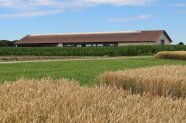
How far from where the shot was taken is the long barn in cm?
7050

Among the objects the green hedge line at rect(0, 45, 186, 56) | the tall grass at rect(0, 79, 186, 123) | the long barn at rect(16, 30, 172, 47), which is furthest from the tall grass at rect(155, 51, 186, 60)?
the tall grass at rect(0, 79, 186, 123)

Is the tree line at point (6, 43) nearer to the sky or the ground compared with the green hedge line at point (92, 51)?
nearer to the sky

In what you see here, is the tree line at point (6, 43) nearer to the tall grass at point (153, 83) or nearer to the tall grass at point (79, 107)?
the tall grass at point (153, 83)

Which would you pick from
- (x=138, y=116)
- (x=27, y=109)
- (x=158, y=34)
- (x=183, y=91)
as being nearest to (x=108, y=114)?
(x=138, y=116)

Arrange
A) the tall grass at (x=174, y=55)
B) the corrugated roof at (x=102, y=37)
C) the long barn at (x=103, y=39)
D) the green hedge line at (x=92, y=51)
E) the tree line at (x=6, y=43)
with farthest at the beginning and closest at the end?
1. the tree line at (x=6, y=43)
2. the corrugated roof at (x=102, y=37)
3. the long barn at (x=103, y=39)
4. the green hedge line at (x=92, y=51)
5. the tall grass at (x=174, y=55)

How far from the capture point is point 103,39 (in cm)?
7138

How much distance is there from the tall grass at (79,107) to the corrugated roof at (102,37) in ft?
210

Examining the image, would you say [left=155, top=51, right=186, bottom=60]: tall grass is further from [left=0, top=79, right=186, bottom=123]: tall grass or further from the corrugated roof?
[left=0, top=79, right=186, bottom=123]: tall grass

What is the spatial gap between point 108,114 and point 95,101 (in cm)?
86

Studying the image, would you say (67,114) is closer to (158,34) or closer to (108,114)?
(108,114)

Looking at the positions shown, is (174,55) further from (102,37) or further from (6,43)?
(6,43)

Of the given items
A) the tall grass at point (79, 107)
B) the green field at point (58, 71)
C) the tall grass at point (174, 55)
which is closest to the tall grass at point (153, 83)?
the tall grass at point (79, 107)

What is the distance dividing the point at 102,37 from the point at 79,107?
222 feet

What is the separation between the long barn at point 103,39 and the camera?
70.5 m
